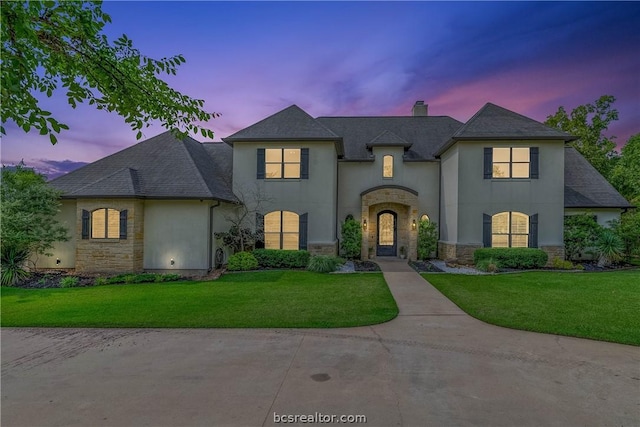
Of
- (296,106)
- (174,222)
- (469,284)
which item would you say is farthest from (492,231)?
(174,222)

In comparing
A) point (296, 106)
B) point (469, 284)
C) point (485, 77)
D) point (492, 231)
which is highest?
point (485, 77)

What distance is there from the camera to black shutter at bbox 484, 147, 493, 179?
14.7 metres

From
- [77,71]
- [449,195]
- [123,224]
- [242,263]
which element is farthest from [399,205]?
[77,71]

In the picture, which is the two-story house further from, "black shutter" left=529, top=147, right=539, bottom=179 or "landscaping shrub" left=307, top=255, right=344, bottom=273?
"landscaping shrub" left=307, top=255, right=344, bottom=273

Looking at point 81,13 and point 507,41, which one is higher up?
point 507,41

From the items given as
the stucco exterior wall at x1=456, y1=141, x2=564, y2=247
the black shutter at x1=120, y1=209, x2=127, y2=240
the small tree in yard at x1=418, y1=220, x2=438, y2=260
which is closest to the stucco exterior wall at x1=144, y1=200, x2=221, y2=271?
the black shutter at x1=120, y1=209, x2=127, y2=240

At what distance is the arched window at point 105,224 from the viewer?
1247 cm

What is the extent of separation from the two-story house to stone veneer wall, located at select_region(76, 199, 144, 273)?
40 mm

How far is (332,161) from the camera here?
15203 millimetres

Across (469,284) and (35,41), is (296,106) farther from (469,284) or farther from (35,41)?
(35,41)

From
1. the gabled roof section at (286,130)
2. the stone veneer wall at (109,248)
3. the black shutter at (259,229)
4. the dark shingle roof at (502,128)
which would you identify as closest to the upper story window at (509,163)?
the dark shingle roof at (502,128)

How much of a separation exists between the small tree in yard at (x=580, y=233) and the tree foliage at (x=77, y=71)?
17.1 metres

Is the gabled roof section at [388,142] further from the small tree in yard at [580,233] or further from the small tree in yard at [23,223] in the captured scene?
the small tree in yard at [23,223]

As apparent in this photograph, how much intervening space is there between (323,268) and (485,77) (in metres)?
12.8
